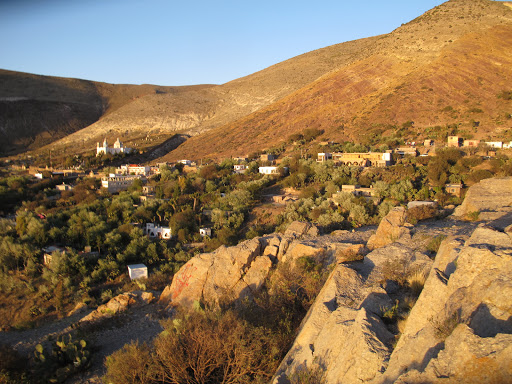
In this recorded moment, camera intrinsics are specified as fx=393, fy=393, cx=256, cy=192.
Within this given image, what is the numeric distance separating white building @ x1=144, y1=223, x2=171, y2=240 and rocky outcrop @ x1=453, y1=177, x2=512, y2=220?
11.1m

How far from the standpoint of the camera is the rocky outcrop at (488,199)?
7.63 metres

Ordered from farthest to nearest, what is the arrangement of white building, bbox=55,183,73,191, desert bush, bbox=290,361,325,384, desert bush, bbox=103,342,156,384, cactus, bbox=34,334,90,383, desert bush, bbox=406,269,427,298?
white building, bbox=55,183,73,191, cactus, bbox=34,334,90,383, desert bush, bbox=103,342,156,384, desert bush, bbox=406,269,427,298, desert bush, bbox=290,361,325,384

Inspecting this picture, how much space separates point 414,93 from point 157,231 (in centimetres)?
2697

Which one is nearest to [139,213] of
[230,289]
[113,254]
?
[113,254]

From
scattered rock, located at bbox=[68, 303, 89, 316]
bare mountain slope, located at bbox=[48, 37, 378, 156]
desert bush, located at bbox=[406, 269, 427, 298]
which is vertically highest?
bare mountain slope, located at bbox=[48, 37, 378, 156]

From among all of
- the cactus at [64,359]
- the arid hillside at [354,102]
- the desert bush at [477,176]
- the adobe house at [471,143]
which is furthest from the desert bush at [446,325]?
the arid hillside at [354,102]

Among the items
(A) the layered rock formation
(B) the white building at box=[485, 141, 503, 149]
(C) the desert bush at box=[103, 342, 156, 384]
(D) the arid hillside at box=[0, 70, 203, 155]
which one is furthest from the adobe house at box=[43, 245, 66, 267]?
(D) the arid hillside at box=[0, 70, 203, 155]

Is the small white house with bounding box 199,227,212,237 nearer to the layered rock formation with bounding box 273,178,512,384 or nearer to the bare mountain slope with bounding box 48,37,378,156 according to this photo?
the layered rock formation with bounding box 273,178,512,384

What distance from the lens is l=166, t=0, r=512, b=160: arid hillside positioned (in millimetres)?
29859

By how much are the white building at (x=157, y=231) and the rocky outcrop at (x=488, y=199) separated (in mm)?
11125

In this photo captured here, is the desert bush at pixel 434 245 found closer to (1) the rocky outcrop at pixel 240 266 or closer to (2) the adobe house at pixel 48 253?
(1) the rocky outcrop at pixel 240 266

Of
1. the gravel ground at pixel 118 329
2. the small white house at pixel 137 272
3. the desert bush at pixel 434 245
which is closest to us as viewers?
the desert bush at pixel 434 245

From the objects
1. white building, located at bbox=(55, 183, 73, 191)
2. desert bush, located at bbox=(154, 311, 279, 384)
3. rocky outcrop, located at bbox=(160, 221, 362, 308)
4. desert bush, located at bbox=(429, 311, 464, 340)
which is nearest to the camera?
desert bush, located at bbox=(429, 311, 464, 340)

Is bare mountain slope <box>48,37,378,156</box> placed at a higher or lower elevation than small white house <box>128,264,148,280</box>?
higher
